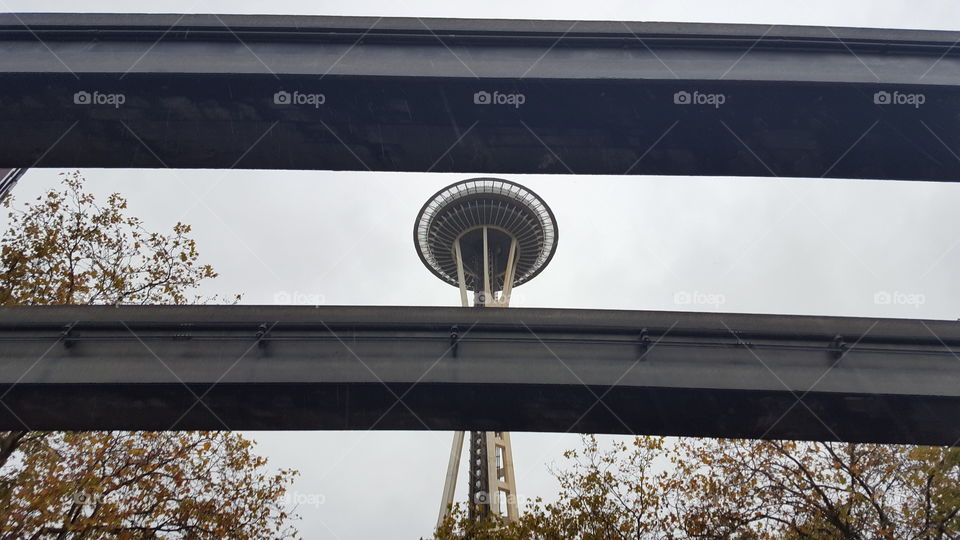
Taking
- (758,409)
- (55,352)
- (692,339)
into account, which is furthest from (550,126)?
(55,352)

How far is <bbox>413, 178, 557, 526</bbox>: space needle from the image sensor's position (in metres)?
45.3

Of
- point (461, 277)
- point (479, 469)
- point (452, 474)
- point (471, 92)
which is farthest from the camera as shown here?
point (461, 277)

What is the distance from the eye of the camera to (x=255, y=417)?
7.05 meters

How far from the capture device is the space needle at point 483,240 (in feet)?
149

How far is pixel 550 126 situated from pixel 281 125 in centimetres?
331

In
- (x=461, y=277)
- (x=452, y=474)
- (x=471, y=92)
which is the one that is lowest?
(x=471, y=92)

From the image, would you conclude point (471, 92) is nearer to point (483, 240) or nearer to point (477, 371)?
point (477, 371)

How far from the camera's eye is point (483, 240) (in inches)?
1866

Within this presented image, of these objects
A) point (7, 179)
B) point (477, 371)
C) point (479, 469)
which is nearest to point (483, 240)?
point (479, 469)

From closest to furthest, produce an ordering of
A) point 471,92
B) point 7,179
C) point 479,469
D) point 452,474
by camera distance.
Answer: point 471,92, point 7,179, point 452,474, point 479,469

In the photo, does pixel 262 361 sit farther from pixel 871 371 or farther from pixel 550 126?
pixel 871 371

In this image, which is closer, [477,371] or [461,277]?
[477,371]

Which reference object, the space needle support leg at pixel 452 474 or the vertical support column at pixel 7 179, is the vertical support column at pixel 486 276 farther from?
the vertical support column at pixel 7 179

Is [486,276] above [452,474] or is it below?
above
